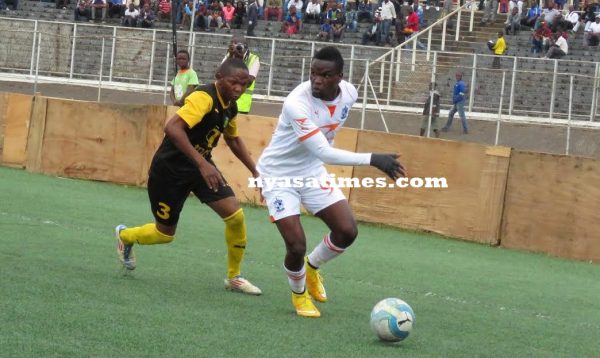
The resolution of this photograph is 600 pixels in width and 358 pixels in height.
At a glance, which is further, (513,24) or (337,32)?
(337,32)

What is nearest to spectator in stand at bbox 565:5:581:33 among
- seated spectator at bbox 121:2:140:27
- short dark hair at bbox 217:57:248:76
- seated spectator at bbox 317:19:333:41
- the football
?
seated spectator at bbox 317:19:333:41

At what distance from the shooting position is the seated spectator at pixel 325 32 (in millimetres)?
32938

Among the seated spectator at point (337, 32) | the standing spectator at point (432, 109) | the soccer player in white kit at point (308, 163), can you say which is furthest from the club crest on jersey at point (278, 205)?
the seated spectator at point (337, 32)

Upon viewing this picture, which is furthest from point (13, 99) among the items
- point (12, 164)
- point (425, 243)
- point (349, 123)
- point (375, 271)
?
point (375, 271)

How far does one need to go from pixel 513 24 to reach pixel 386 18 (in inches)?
143

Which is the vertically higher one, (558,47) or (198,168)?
(558,47)

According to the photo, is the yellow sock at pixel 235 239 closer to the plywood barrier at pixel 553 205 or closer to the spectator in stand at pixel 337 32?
the plywood barrier at pixel 553 205

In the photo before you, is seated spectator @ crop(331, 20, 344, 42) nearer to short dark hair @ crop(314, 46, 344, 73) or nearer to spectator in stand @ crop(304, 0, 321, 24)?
spectator in stand @ crop(304, 0, 321, 24)

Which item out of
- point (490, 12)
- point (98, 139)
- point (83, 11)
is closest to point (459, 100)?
point (98, 139)

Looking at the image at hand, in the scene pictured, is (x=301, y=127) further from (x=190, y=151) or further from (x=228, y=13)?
(x=228, y=13)

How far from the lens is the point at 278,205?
862cm

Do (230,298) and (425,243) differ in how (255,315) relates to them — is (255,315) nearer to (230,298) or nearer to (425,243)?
(230,298)

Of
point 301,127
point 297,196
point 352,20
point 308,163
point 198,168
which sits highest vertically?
point 352,20

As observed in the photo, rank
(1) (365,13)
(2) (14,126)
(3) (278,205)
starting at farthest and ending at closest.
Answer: (1) (365,13) < (2) (14,126) < (3) (278,205)
